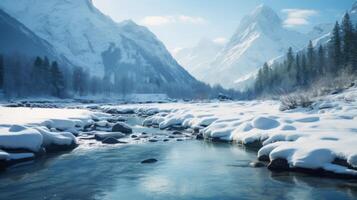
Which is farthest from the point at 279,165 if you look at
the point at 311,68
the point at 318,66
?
the point at 311,68

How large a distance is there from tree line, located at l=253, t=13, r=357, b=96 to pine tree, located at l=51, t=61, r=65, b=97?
66.5 meters

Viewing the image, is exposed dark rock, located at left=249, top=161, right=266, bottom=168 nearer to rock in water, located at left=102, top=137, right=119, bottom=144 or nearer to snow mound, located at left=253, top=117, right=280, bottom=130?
snow mound, located at left=253, top=117, right=280, bottom=130

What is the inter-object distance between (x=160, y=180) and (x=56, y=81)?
325ft

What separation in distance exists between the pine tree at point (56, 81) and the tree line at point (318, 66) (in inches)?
2620

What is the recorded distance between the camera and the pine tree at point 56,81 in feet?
366

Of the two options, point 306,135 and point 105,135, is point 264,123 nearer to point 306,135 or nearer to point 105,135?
point 306,135

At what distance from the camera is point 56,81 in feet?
368

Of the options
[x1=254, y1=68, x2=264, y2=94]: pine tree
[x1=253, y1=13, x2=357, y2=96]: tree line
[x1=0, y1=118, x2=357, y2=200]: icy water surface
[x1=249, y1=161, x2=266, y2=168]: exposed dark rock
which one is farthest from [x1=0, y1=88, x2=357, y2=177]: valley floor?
[x1=254, y1=68, x2=264, y2=94]: pine tree

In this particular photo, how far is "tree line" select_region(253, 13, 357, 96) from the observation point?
84.3 meters

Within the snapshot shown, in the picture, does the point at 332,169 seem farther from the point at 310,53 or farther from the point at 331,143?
the point at 310,53

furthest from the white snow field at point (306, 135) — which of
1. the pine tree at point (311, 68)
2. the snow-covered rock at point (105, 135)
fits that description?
the pine tree at point (311, 68)

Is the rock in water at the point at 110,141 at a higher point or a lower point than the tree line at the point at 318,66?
lower

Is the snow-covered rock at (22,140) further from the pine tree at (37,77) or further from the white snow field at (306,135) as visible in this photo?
the pine tree at (37,77)

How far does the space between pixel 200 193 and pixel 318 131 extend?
12991 mm
